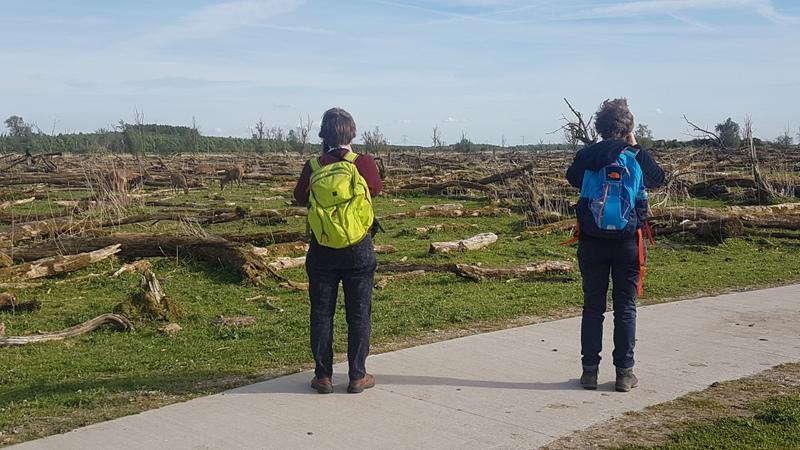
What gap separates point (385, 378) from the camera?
6.22 m

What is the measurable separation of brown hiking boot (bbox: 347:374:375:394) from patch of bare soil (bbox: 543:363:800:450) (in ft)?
4.92

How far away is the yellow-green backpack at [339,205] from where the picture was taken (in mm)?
5633

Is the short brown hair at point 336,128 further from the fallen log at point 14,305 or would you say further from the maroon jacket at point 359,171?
the fallen log at point 14,305

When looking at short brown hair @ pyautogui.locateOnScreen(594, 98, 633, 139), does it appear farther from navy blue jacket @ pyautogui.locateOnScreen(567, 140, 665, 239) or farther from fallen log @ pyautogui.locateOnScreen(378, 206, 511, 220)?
fallen log @ pyautogui.locateOnScreen(378, 206, 511, 220)

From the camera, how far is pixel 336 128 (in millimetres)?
5785

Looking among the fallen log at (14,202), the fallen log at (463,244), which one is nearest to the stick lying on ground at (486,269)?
the fallen log at (463,244)

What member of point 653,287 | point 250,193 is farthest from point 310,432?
point 250,193

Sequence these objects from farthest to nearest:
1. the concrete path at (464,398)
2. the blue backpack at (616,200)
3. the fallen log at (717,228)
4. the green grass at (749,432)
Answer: the fallen log at (717,228)
the blue backpack at (616,200)
the concrete path at (464,398)
the green grass at (749,432)

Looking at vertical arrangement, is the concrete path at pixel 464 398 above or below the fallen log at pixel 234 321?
above

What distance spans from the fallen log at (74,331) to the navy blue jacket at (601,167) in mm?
4685

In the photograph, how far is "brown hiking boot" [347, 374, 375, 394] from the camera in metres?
5.84

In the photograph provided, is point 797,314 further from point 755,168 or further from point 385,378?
point 755,168

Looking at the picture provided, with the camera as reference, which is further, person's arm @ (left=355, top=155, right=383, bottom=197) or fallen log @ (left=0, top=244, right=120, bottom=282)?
fallen log @ (left=0, top=244, right=120, bottom=282)

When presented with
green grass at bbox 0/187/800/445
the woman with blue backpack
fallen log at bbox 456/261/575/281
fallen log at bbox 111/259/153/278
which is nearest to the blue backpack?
the woman with blue backpack
